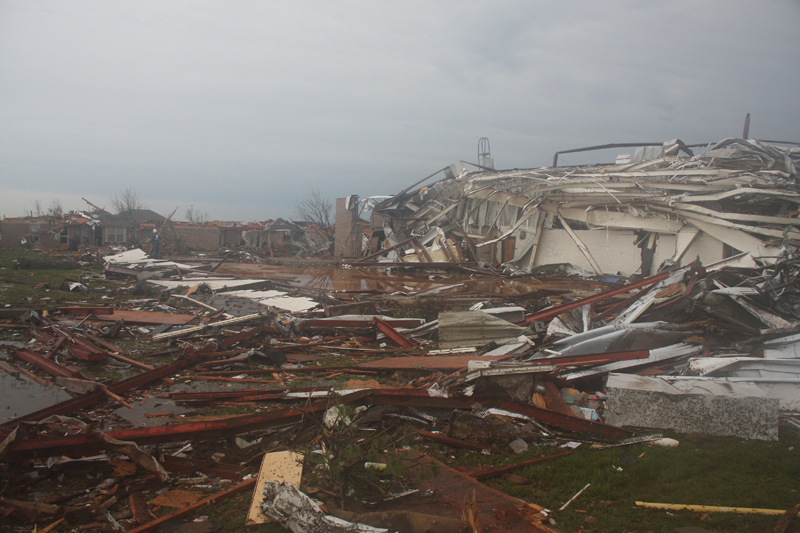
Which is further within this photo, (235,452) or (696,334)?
(696,334)

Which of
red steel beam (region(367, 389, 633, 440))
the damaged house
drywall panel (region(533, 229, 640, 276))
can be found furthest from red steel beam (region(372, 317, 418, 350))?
drywall panel (region(533, 229, 640, 276))

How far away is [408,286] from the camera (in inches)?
519

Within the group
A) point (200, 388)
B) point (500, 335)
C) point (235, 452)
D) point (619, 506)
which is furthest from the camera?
point (500, 335)

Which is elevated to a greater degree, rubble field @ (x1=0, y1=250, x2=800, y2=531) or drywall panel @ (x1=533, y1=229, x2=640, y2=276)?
drywall panel @ (x1=533, y1=229, x2=640, y2=276)

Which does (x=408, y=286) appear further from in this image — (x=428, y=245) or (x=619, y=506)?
(x=619, y=506)

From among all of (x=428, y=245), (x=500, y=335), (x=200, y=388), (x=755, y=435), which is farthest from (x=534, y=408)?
(x=428, y=245)

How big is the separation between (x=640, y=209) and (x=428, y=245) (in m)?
8.74

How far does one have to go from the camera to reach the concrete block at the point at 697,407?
3988mm

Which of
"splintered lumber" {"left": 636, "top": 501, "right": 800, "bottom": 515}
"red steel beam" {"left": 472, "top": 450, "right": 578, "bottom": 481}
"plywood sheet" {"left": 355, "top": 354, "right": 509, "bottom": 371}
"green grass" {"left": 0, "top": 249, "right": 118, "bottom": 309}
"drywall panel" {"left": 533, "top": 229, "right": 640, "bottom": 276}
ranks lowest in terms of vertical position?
"red steel beam" {"left": 472, "top": 450, "right": 578, "bottom": 481}

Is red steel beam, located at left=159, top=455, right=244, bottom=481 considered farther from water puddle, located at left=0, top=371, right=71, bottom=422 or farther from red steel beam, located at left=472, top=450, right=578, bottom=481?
water puddle, located at left=0, top=371, right=71, bottom=422

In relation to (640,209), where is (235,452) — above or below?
below

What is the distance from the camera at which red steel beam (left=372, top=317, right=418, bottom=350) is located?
723 cm

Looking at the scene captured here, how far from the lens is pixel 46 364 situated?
5625 mm

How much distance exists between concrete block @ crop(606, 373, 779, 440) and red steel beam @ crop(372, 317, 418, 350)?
3.40m
